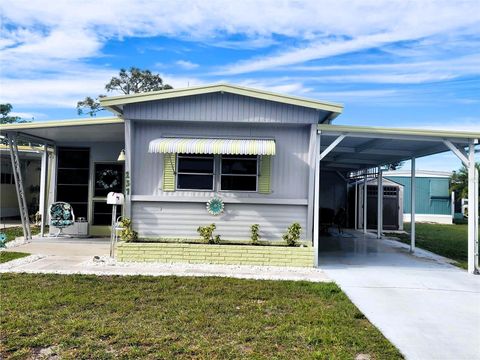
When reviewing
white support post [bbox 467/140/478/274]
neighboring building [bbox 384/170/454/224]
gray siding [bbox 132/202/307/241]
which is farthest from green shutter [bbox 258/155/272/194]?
neighboring building [bbox 384/170/454/224]

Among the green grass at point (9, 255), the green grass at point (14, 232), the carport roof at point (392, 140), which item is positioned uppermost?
the carport roof at point (392, 140)

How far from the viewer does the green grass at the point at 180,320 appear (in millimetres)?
3986

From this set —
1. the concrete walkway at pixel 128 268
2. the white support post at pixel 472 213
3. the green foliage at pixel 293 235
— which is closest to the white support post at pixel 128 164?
the concrete walkway at pixel 128 268

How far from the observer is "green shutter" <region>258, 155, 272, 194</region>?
8.73 meters

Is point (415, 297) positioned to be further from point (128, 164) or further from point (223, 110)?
point (128, 164)

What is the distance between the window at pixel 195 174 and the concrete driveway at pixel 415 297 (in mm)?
2901

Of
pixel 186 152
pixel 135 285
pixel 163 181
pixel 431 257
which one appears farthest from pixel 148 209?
pixel 431 257

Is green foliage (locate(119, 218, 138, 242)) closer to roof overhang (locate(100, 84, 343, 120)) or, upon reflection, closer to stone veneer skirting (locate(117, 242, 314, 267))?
stone veneer skirting (locate(117, 242, 314, 267))

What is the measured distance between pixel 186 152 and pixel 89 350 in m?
4.72

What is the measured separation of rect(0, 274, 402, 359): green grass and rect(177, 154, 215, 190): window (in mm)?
2637

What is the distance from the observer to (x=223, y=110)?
27.8ft

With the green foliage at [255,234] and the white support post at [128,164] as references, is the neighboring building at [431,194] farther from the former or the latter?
the white support post at [128,164]

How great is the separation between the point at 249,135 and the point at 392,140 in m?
3.04

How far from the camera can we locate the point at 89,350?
12.8 ft
